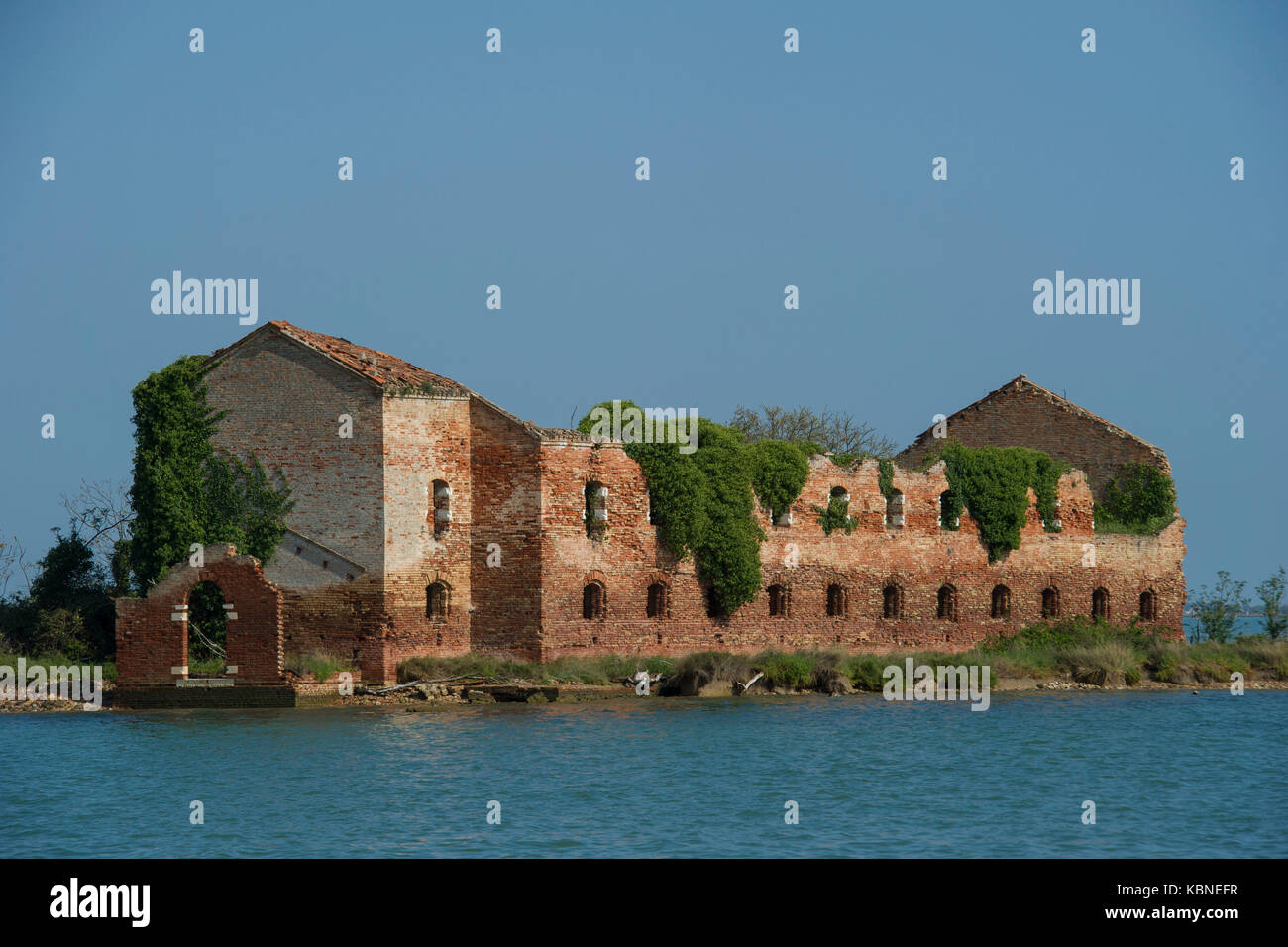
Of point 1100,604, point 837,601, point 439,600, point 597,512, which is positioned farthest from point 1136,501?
point 439,600

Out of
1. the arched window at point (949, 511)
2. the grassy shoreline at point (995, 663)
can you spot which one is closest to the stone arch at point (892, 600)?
the grassy shoreline at point (995, 663)

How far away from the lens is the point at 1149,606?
1766 inches

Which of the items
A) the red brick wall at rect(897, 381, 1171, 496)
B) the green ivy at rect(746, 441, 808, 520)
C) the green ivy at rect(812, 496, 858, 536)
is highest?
the red brick wall at rect(897, 381, 1171, 496)

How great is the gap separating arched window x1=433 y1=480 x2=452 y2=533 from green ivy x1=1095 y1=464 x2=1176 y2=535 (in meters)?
21.0

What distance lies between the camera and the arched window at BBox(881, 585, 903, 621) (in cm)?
4053

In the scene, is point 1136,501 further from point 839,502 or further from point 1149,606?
point 839,502

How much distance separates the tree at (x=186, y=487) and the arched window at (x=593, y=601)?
7.12 metres

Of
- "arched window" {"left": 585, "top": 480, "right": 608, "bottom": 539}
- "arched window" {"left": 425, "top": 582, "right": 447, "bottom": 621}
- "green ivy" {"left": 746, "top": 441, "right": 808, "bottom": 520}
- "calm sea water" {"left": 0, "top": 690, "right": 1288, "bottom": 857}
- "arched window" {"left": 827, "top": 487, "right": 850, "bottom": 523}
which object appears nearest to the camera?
"calm sea water" {"left": 0, "top": 690, "right": 1288, "bottom": 857}

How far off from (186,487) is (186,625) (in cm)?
335

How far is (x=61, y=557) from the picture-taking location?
38.1 m

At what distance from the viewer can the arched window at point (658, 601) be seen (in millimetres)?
36375

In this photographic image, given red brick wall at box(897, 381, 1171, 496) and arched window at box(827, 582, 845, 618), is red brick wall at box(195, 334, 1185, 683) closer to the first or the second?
arched window at box(827, 582, 845, 618)

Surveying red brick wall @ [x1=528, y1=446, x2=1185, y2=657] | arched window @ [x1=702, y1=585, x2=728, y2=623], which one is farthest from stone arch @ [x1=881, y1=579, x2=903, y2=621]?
arched window @ [x1=702, y1=585, x2=728, y2=623]
